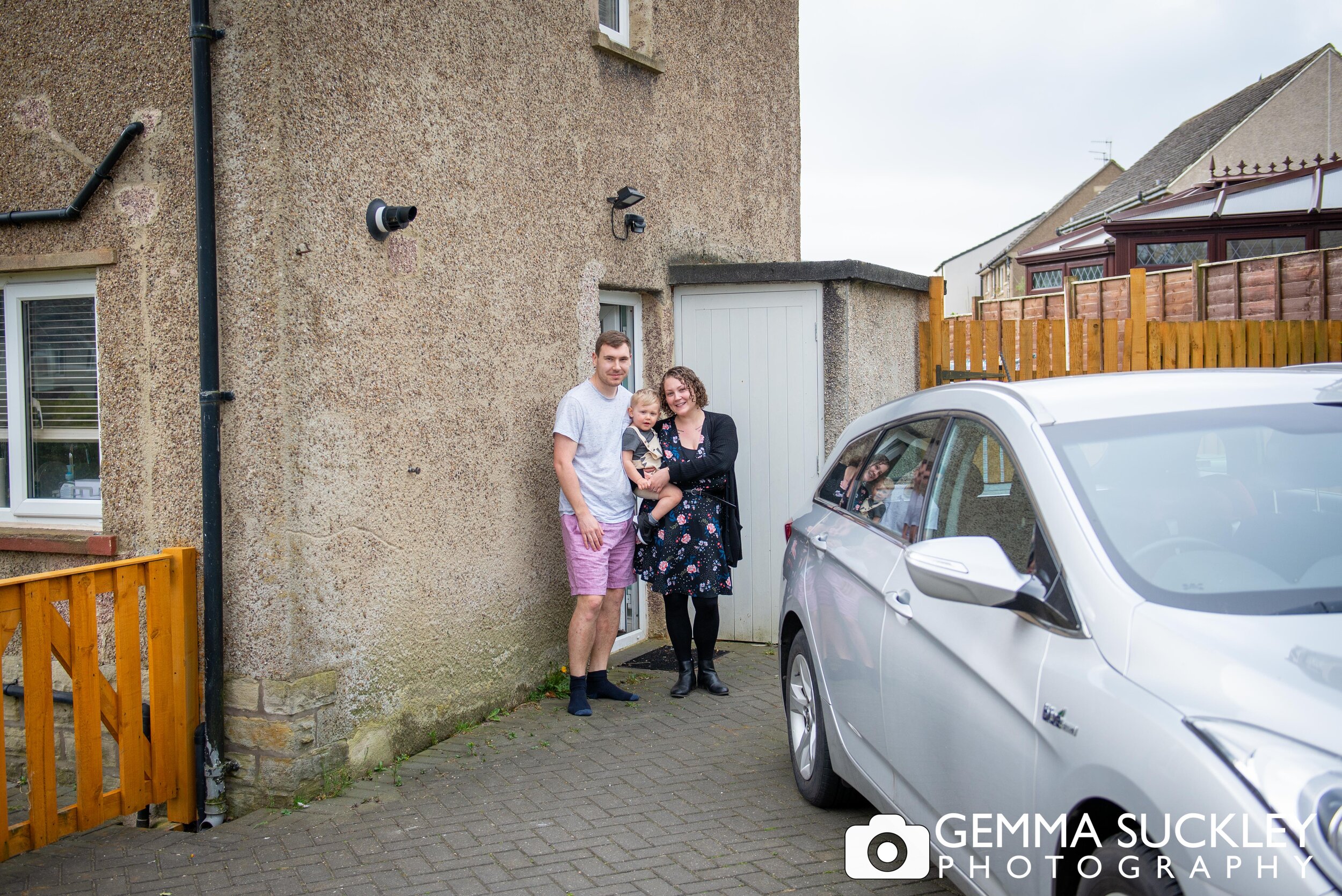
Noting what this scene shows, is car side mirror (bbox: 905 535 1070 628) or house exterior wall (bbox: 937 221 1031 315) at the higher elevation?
house exterior wall (bbox: 937 221 1031 315)

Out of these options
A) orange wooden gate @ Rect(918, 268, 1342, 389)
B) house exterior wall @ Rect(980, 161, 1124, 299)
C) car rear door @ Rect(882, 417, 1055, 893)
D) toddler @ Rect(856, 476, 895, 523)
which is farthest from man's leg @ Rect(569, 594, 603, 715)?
house exterior wall @ Rect(980, 161, 1124, 299)

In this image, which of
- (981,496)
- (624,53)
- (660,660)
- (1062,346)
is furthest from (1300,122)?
(981,496)

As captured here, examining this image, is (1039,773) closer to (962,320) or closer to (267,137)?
(267,137)

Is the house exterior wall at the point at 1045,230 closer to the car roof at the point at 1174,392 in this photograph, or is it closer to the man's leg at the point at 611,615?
the man's leg at the point at 611,615

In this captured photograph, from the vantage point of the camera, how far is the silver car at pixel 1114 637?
6.60ft

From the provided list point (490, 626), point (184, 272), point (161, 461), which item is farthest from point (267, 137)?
point (490, 626)

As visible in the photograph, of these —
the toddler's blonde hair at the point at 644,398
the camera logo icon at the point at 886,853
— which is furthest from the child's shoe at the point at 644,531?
the camera logo icon at the point at 886,853

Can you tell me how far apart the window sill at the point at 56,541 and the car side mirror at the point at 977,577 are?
13.2 ft

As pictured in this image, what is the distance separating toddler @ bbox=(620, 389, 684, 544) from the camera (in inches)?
247

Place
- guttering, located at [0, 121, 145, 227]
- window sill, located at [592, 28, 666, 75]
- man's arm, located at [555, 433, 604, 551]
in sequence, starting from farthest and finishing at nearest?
window sill, located at [592, 28, 666, 75] < man's arm, located at [555, 433, 604, 551] < guttering, located at [0, 121, 145, 227]

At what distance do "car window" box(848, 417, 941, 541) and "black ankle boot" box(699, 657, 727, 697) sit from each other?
236 centimetres

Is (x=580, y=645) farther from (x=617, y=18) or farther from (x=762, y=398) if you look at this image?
(x=617, y=18)

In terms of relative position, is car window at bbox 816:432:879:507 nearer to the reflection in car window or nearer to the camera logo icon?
the reflection in car window

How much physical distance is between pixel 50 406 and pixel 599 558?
2.97 m
